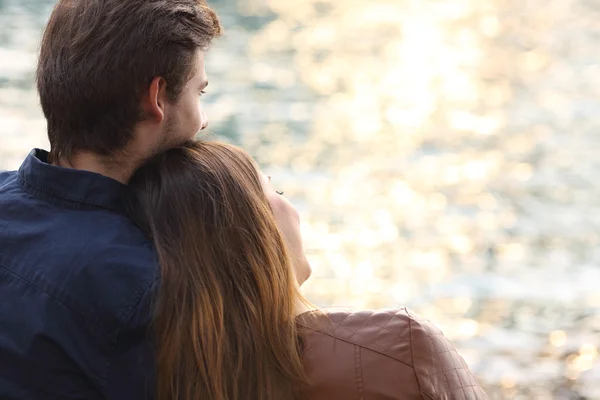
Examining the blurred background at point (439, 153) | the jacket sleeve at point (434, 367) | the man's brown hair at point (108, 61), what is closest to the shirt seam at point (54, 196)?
the man's brown hair at point (108, 61)

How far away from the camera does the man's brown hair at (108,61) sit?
2.13 m

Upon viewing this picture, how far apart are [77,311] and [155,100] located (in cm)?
50

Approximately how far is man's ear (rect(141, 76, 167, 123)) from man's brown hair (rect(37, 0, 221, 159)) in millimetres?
11

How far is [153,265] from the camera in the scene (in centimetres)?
200

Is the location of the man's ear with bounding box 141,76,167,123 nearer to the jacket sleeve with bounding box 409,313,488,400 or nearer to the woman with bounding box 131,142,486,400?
→ the woman with bounding box 131,142,486,400

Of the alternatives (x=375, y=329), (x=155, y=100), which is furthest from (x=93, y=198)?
(x=375, y=329)

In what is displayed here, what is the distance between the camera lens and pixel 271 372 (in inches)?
81.3

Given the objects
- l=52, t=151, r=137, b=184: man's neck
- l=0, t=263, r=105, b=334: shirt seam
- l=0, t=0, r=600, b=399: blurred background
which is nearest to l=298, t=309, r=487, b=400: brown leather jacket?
l=0, t=263, r=105, b=334: shirt seam

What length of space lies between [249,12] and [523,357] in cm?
1213

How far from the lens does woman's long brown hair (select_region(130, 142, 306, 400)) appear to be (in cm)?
201

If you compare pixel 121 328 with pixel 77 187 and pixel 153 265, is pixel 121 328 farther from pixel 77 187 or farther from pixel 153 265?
pixel 77 187

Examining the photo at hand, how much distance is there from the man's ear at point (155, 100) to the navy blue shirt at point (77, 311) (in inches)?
10.7

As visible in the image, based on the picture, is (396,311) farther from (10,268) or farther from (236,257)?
(10,268)

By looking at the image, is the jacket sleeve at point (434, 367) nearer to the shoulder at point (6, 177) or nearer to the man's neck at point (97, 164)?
the man's neck at point (97, 164)
